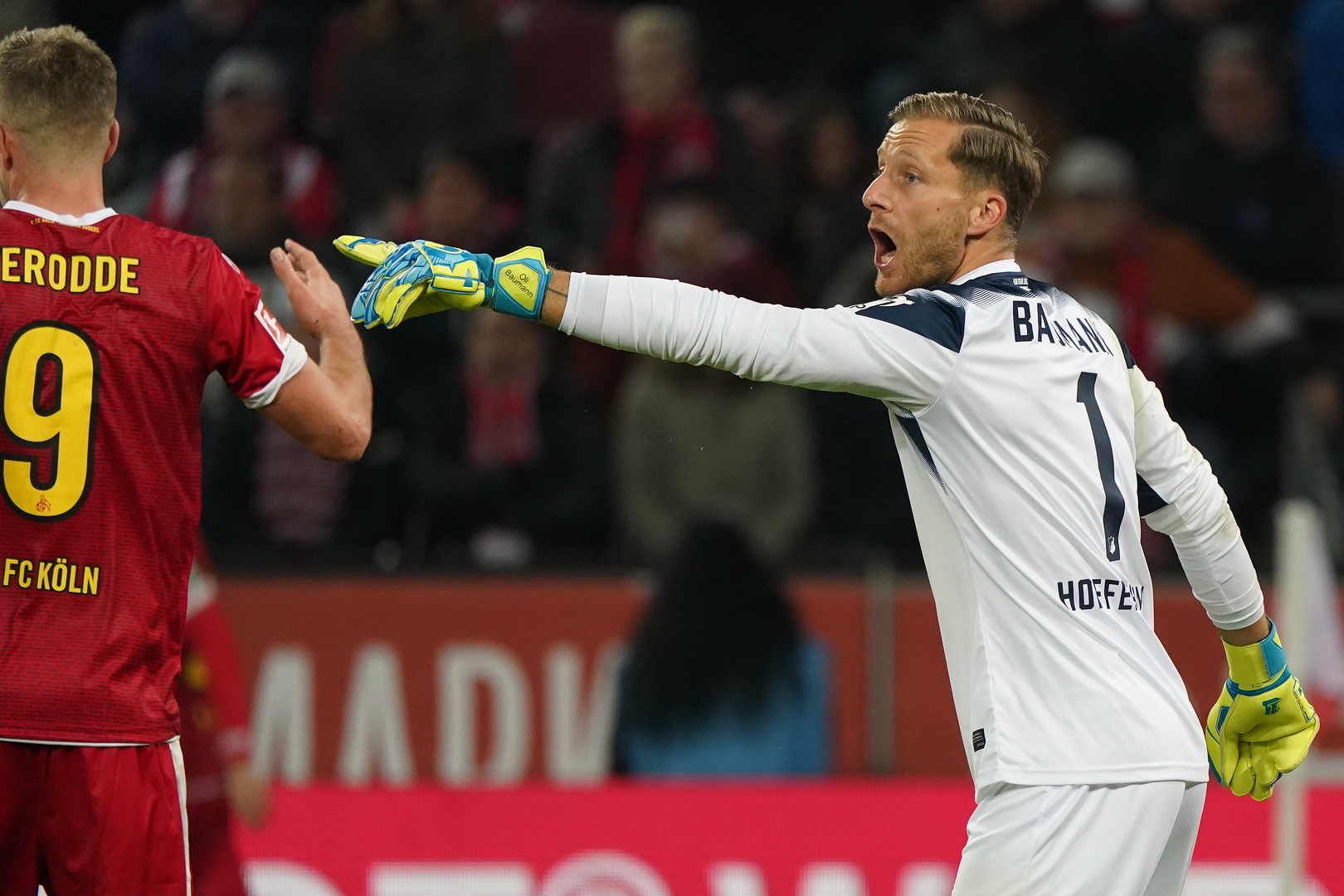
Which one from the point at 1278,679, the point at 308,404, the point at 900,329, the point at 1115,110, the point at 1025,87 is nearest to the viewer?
the point at 900,329

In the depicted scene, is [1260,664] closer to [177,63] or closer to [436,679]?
[436,679]

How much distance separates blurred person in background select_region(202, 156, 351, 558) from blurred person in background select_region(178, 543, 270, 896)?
2.65m

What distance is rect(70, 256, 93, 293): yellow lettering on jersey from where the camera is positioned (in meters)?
3.86

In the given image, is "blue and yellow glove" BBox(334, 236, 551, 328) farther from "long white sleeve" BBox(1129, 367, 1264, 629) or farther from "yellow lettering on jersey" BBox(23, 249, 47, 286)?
"long white sleeve" BBox(1129, 367, 1264, 629)

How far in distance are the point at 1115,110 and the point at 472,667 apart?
4735 millimetres

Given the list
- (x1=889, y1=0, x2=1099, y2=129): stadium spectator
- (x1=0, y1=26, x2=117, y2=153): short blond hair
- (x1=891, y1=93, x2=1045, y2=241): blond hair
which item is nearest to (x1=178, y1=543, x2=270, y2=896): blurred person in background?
(x1=0, y1=26, x2=117, y2=153): short blond hair

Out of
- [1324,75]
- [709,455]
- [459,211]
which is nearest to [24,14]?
[459,211]

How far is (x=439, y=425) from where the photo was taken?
9008mm

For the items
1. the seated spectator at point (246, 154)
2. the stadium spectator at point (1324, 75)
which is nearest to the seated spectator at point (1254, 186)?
the stadium spectator at point (1324, 75)

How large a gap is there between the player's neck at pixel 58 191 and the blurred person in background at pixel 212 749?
7.09ft

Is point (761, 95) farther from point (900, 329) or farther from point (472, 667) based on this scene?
point (900, 329)

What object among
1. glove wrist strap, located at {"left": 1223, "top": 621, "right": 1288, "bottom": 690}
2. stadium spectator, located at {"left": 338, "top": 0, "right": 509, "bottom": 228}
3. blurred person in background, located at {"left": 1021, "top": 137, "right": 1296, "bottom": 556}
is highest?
stadium spectator, located at {"left": 338, "top": 0, "right": 509, "bottom": 228}

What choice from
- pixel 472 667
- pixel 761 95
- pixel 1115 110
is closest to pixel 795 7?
pixel 761 95

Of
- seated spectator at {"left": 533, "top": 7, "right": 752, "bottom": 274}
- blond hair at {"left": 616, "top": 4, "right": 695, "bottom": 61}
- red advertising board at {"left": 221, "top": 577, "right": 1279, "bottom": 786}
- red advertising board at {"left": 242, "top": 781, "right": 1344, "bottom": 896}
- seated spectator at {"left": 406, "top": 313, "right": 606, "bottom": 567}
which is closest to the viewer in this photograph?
red advertising board at {"left": 242, "top": 781, "right": 1344, "bottom": 896}
